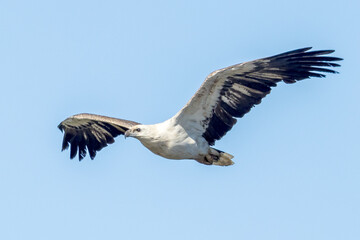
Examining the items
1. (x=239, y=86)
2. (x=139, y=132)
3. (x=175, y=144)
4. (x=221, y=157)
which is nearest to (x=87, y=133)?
(x=139, y=132)

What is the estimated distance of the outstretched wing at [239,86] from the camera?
14734mm

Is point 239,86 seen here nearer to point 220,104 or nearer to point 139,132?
point 220,104

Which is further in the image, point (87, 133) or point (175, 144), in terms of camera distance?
point (87, 133)

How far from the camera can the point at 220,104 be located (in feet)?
49.8

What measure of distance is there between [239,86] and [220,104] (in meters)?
0.51

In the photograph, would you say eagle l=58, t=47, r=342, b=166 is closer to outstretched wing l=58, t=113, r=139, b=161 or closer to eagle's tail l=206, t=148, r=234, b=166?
eagle's tail l=206, t=148, r=234, b=166

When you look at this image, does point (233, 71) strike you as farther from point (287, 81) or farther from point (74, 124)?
point (74, 124)

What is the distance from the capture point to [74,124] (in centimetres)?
1819

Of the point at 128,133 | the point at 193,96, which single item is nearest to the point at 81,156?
the point at 128,133

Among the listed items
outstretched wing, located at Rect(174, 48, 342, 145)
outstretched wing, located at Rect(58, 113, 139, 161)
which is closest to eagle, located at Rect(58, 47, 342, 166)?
outstretched wing, located at Rect(174, 48, 342, 145)

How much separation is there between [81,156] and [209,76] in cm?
492

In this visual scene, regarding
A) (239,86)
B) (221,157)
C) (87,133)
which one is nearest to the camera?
(239,86)

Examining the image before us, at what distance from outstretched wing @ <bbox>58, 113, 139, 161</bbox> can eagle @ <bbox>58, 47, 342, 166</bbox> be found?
2.66 metres

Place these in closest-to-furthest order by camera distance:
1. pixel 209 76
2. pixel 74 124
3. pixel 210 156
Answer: pixel 209 76 → pixel 210 156 → pixel 74 124
